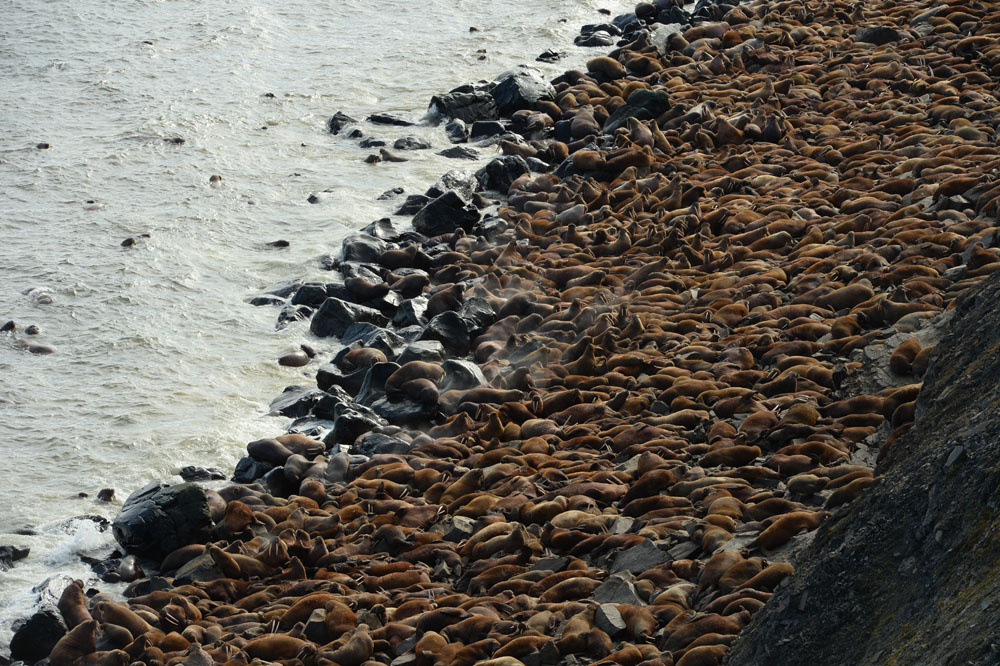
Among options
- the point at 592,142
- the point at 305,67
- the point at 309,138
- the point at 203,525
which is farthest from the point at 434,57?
the point at 203,525

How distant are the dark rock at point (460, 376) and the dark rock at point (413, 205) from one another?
3.99 meters

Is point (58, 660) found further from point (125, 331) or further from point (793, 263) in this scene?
point (793, 263)

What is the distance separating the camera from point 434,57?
16.4 m

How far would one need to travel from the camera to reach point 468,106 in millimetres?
14344

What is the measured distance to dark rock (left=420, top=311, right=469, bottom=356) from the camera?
9.06 m

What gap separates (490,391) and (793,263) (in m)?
2.41

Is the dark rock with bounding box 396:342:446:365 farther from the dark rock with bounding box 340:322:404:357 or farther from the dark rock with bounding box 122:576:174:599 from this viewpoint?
the dark rock with bounding box 122:576:174:599

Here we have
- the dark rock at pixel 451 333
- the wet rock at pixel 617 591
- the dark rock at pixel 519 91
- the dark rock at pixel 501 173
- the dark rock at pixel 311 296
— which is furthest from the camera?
the dark rock at pixel 519 91

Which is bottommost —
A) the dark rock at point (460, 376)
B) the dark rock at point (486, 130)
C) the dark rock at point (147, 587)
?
the dark rock at point (147, 587)

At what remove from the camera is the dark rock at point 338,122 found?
14242mm

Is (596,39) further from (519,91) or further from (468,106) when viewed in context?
(468,106)

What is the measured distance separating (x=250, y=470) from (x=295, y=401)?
3.20ft

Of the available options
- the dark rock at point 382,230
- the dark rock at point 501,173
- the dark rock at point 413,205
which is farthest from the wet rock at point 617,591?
the dark rock at point 501,173

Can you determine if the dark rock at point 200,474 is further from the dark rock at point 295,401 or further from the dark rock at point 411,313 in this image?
the dark rock at point 411,313
